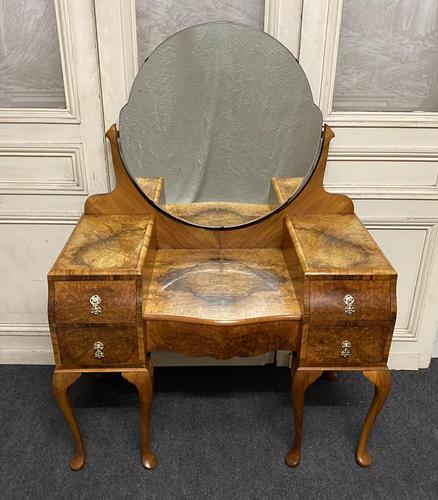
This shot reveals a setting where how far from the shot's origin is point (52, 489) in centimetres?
178

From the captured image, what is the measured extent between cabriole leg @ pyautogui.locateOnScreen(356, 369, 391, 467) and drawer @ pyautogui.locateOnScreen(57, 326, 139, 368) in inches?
31.2

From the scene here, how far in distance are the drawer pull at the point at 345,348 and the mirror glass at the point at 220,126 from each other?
57 cm

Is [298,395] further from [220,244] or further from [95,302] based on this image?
[95,302]

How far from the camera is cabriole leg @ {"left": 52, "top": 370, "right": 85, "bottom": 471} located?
167 cm

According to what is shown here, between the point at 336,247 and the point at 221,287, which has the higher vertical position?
the point at 336,247

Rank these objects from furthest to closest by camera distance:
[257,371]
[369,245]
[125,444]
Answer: [257,371] < [125,444] < [369,245]

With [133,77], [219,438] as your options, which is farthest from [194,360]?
[133,77]

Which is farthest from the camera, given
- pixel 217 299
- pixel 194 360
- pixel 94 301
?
pixel 194 360

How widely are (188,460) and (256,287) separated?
0.73 metres

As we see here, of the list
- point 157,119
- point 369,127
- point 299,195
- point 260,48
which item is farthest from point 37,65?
point 369,127

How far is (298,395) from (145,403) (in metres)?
0.53

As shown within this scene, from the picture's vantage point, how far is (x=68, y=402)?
175cm

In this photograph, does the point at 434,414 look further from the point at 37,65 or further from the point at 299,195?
the point at 37,65

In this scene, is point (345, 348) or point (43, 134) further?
point (43, 134)
